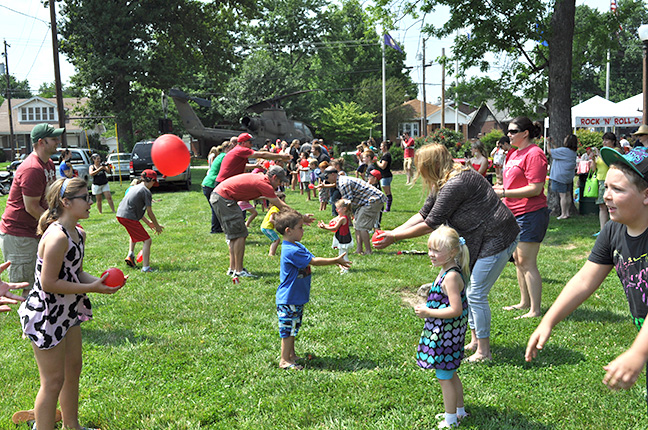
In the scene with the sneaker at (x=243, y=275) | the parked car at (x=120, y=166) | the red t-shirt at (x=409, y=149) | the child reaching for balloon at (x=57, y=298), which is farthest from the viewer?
the parked car at (x=120, y=166)

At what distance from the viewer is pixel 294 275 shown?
4.66 meters

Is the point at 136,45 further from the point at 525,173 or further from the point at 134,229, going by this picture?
the point at 525,173

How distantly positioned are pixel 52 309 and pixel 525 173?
14.6 ft

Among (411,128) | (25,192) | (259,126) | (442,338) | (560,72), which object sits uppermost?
(411,128)

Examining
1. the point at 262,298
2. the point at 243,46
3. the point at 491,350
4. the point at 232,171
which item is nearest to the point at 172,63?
the point at 243,46

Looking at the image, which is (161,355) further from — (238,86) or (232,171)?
(238,86)

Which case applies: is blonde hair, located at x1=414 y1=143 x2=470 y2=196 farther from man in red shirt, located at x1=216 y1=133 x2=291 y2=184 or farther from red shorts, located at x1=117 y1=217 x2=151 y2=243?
red shorts, located at x1=117 y1=217 x2=151 y2=243

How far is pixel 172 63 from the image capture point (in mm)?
34750

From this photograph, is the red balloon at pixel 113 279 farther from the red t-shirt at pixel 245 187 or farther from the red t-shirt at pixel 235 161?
the red t-shirt at pixel 235 161

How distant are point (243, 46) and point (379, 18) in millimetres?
41347

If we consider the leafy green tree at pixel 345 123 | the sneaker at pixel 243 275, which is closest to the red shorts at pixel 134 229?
the sneaker at pixel 243 275

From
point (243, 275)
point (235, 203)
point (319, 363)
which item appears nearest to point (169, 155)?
point (235, 203)

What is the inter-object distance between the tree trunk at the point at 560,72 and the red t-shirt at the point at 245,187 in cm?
847

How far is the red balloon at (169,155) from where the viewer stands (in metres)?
→ 8.59
